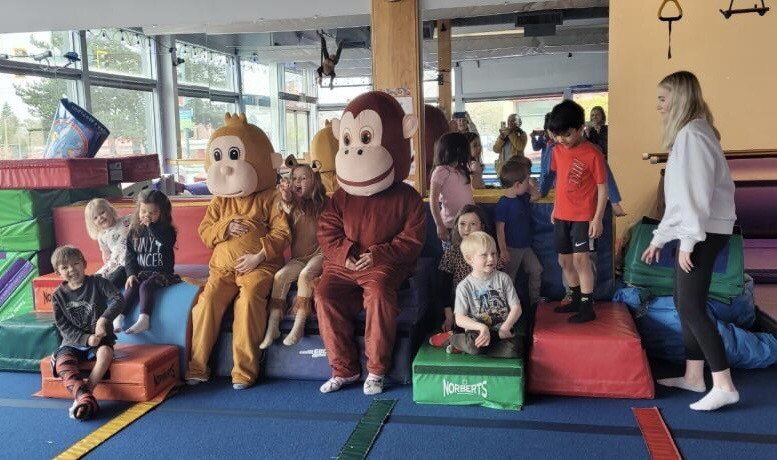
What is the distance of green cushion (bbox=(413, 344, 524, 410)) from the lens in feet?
11.6

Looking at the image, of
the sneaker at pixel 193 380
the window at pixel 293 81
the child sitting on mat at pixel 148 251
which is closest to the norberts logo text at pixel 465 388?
the sneaker at pixel 193 380

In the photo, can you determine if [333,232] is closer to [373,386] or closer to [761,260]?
[373,386]

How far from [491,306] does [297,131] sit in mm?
17392

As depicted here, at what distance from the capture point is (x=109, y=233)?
4.52 metres

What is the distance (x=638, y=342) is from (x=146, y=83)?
1089cm

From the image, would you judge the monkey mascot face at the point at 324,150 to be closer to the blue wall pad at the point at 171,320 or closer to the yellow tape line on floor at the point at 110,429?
the blue wall pad at the point at 171,320

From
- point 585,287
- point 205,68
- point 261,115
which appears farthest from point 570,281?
point 261,115

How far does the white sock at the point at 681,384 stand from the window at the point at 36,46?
24.6ft

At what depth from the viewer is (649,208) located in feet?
19.2

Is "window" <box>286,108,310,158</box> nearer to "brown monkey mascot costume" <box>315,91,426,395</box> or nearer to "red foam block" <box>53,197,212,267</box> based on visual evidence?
"red foam block" <box>53,197,212,267</box>

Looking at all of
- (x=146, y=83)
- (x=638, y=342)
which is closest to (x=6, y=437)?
(x=638, y=342)

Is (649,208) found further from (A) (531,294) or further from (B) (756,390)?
(B) (756,390)

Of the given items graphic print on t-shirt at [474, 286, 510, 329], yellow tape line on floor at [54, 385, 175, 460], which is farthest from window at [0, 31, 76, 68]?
graphic print on t-shirt at [474, 286, 510, 329]

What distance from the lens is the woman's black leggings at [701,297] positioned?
3.22m
